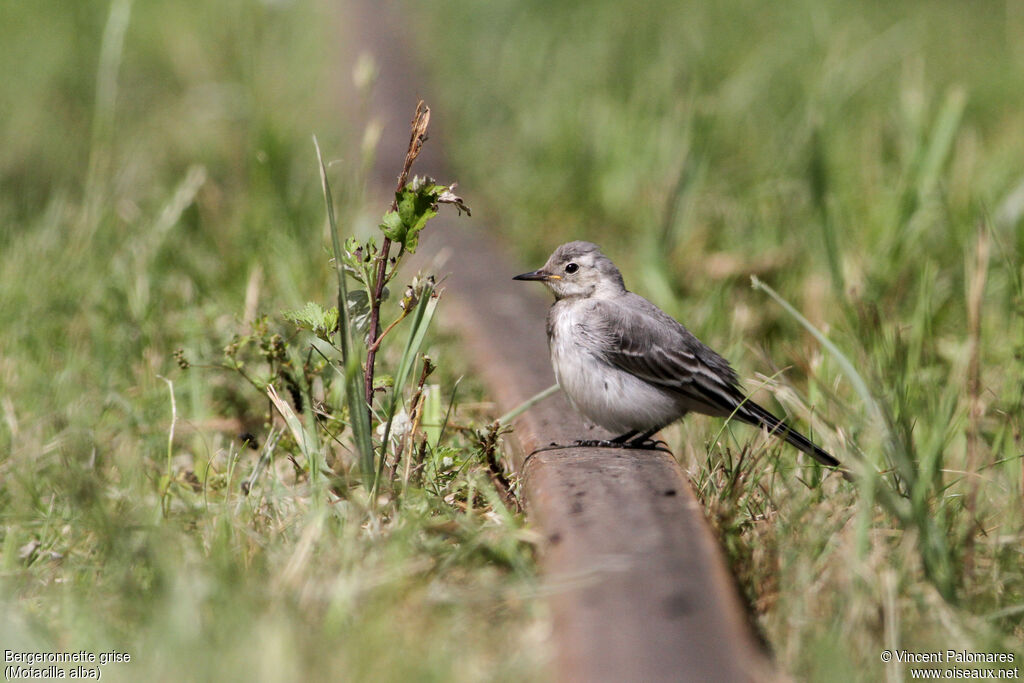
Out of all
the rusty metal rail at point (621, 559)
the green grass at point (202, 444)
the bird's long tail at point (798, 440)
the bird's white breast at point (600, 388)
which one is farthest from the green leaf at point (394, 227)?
the bird's long tail at point (798, 440)

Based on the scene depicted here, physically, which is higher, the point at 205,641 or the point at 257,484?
the point at 257,484

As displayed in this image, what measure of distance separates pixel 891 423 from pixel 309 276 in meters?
2.77

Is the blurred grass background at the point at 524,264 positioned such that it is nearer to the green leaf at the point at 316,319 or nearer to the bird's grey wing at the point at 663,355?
the bird's grey wing at the point at 663,355

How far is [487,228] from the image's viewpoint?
5.80 m

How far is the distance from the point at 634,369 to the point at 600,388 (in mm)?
236

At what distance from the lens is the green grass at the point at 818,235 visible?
2.41 metres

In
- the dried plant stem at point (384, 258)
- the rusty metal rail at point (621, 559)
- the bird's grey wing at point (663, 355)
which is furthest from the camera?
the bird's grey wing at point (663, 355)

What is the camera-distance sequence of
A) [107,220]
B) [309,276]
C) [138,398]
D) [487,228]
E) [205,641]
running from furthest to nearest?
1. [487,228]
2. [107,220]
3. [309,276]
4. [138,398]
5. [205,641]

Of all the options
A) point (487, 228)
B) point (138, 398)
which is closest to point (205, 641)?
point (138, 398)

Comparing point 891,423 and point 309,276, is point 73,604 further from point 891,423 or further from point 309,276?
point 309,276

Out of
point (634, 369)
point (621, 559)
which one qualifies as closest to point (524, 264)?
point (634, 369)

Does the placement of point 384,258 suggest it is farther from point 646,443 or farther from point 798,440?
point 798,440

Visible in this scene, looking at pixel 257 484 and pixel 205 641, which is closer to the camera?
pixel 205 641
